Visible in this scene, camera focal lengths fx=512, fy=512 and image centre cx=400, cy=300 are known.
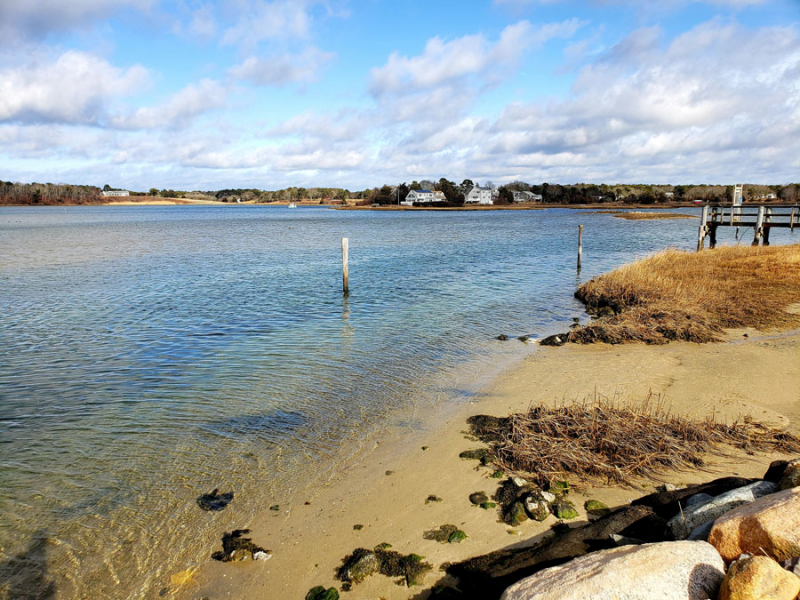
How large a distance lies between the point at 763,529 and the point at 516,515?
274 cm

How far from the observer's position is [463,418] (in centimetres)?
Result: 970

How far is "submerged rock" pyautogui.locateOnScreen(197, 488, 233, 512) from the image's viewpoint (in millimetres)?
6949

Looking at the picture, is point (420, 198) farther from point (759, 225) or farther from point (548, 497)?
point (548, 497)

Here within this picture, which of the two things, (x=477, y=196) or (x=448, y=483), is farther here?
(x=477, y=196)

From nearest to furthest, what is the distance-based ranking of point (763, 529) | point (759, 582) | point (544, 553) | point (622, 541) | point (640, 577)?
point (759, 582) < point (640, 577) < point (763, 529) < point (622, 541) < point (544, 553)

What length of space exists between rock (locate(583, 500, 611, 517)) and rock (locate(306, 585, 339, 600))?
10.4 ft

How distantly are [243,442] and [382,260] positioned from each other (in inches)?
1179

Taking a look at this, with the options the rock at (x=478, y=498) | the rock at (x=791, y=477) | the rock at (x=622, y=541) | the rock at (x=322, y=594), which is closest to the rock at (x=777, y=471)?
the rock at (x=791, y=477)

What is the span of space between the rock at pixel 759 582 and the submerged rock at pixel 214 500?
229 inches

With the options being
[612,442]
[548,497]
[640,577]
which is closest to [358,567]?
[548,497]

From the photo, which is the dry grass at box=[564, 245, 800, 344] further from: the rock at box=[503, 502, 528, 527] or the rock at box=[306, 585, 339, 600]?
the rock at box=[306, 585, 339, 600]

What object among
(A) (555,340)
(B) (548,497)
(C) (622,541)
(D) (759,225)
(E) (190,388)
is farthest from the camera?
(D) (759,225)

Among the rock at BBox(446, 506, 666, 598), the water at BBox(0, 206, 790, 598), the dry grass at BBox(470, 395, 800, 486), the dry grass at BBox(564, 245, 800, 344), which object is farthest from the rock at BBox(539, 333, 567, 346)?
the rock at BBox(446, 506, 666, 598)

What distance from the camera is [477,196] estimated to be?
19062 centimetres
